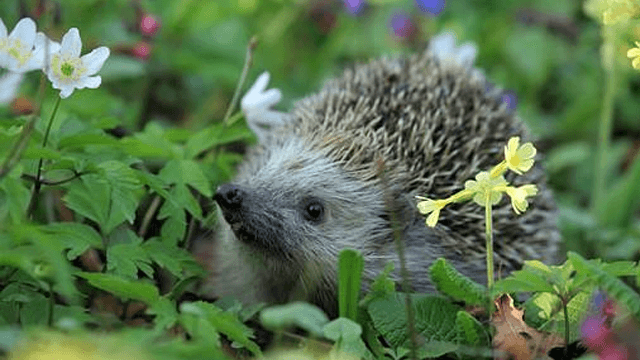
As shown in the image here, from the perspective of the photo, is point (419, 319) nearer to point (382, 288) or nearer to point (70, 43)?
point (382, 288)

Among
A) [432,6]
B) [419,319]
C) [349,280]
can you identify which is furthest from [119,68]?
[419,319]

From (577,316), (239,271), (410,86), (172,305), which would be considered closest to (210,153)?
(239,271)

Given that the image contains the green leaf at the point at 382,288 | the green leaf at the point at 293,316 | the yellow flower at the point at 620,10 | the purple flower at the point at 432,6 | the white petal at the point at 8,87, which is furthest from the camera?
the purple flower at the point at 432,6

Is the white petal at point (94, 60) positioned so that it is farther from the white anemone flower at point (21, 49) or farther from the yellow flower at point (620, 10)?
the yellow flower at point (620, 10)

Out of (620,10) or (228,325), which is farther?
(620,10)

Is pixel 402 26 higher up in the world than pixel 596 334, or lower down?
higher up

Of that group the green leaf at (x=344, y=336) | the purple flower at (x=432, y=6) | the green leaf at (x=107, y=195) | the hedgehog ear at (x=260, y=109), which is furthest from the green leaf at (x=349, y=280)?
the purple flower at (x=432, y=6)

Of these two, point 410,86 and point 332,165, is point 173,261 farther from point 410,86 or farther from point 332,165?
point 410,86

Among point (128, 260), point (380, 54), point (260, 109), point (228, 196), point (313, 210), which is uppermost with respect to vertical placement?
point (380, 54)
